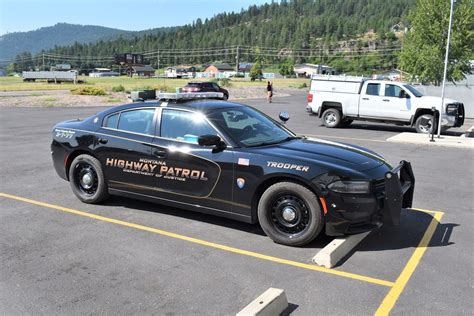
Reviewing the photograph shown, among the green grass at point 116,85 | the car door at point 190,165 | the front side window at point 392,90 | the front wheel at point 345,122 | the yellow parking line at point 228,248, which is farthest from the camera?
the green grass at point 116,85

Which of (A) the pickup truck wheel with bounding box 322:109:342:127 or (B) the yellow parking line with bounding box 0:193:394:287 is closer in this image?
(B) the yellow parking line with bounding box 0:193:394:287

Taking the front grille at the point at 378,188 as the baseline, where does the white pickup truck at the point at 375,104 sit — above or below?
above

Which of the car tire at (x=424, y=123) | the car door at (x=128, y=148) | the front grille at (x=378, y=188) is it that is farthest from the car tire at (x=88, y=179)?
the car tire at (x=424, y=123)

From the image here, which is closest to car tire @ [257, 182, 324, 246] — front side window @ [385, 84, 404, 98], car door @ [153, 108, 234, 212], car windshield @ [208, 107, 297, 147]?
car door @ [153, 108, 234, 212]

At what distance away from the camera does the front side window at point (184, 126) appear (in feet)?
18.8

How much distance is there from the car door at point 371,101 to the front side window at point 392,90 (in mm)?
262

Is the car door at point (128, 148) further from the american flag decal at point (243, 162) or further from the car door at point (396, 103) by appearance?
the car door at point (396, 103)

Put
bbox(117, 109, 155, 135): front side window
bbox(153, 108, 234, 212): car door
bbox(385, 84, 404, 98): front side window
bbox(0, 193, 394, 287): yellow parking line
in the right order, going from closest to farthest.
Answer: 1. bbox(0, 193, 394, 287): yellow parking line
2. bbox(153, 108, 234, 212): car door
3. bbox(117, 109, 155, 135): front side window
4. bbox(385, 84, 404, 98): front side window

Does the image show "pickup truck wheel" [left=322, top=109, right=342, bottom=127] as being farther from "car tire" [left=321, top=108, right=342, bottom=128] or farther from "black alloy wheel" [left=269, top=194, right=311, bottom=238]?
"black alloy wheel" [left=269, top=194, right=311, bottom=238]

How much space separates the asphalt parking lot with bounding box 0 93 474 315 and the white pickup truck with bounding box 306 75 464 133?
33.7 feet

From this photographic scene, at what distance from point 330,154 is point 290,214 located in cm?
88

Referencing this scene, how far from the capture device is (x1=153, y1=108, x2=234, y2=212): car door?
5.46m

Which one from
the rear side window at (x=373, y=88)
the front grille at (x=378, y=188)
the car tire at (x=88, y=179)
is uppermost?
the rear side window at (x=373, y=88)

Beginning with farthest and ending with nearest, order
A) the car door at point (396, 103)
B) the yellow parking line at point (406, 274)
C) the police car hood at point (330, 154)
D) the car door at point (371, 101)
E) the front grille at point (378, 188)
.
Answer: the car door at point (371, 101), the car door at point (396, 103), the police car hood at point (330, 154), the front grille at point (378, 188), the yellow parking line at point (406, 274)
